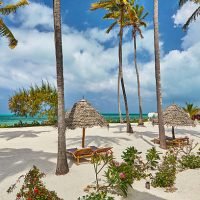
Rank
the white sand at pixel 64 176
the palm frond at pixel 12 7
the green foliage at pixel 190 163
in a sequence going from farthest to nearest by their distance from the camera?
the palm frond at pixel 12 7
the green foliage at pixel 190 163
the white sand at pixel 64 176

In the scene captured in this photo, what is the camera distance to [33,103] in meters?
33.2

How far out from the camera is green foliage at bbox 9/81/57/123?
33.3 meters

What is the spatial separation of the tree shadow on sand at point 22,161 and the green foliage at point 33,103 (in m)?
17.0

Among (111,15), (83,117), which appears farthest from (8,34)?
(111,15)

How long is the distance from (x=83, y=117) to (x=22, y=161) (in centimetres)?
359

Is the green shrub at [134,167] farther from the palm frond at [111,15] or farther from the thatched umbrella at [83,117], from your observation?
the palm frond at [111,15]

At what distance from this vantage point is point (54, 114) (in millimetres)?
34375

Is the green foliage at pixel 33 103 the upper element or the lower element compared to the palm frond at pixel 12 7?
lower

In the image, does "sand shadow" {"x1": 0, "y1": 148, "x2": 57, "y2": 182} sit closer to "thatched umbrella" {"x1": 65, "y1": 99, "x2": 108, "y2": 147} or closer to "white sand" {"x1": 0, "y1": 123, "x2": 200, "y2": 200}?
"white sand" {"x1": 0, "y1": 123, "x2": 200, "y2": 200}

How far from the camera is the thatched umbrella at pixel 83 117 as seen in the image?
547 inches

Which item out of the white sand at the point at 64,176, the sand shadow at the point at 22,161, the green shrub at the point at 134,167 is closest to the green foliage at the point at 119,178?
the white sand at the point at 64,176

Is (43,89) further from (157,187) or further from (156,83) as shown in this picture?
(157,187)

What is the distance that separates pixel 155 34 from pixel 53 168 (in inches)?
407

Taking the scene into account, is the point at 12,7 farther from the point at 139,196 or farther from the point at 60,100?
the point at 139,196
